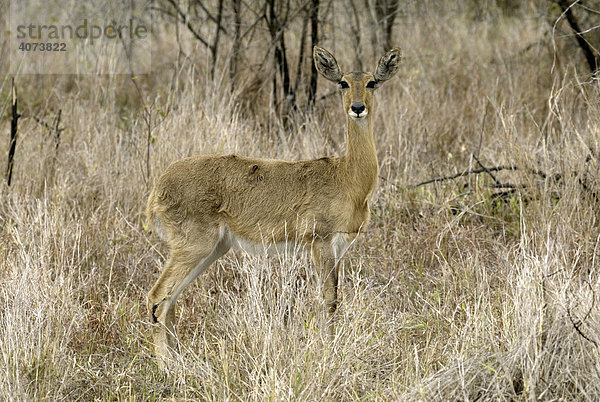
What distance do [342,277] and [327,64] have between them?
1.46m

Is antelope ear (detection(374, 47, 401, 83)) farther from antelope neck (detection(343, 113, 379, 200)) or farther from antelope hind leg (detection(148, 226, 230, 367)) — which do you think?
antelope hind leg (detection(148, 226, 230, 367))

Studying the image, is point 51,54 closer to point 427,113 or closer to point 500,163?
point 427,113

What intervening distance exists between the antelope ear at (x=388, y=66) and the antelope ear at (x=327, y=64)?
24 cm

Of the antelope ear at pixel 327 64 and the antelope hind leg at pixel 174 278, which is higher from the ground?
the antelope ear at pixel 327 64

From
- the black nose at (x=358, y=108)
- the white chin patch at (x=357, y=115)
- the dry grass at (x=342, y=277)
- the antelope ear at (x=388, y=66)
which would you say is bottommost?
the dry grass at (x=342, y=277)

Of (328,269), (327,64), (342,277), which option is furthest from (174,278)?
(327,64)

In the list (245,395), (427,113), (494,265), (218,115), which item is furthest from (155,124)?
(245,395)

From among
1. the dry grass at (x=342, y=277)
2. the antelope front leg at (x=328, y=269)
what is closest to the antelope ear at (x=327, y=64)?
the antelope front leg at (x=328, y=269)

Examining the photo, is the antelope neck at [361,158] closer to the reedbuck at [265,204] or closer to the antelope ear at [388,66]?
the reedbuck at [265,204]

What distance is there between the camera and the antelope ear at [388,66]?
16.3ft

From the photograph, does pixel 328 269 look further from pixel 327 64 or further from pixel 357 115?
pixel 327 64

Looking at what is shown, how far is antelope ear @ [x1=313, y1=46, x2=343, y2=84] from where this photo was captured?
16.2 feet

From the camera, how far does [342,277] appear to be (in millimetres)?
5457

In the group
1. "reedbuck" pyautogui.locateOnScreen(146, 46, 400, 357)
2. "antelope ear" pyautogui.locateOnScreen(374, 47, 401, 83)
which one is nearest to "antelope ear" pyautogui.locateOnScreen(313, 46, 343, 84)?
"reedbuck" pyautogui.locateOnScreen(146, 46, 400, 357)
